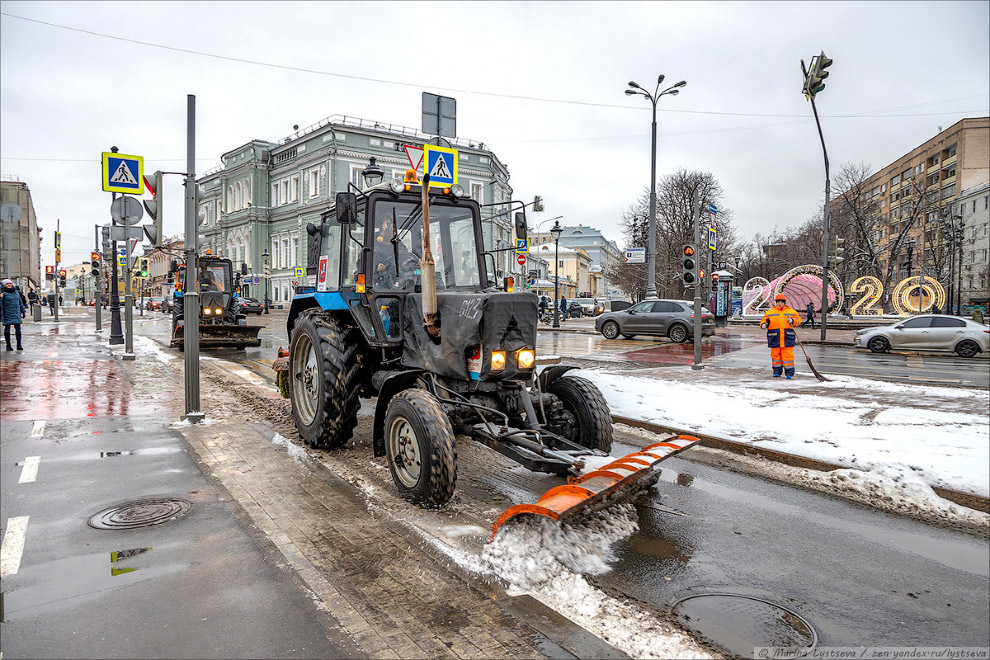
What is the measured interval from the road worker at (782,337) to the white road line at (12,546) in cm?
1216

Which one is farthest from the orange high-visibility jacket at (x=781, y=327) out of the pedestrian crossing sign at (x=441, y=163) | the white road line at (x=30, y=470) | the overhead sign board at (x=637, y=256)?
the overhead sign board at (x=637, y=256)

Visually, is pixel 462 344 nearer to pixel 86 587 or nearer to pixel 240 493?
pixel 240 493

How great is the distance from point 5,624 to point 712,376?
1141 cm

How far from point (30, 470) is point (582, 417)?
5.08m

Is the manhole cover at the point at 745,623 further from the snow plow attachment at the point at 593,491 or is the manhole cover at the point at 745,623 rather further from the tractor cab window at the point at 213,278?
the tractor cab window at the point at 213,278

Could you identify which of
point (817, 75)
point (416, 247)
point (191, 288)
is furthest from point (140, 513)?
point (817, 75)

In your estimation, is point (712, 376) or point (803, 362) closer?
point (712, 376)

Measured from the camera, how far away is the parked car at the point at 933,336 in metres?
17.8

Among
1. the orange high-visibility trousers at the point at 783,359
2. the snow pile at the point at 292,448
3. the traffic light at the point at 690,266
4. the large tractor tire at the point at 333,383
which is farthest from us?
the traffic light at the point at 690,266

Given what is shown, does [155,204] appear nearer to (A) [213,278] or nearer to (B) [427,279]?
(B) [427,279]

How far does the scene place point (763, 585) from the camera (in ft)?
11.6

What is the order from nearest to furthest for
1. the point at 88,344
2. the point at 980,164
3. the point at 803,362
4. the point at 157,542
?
the point at 157,542
the point at 803,362
the point at 88,344
the point at 980,164

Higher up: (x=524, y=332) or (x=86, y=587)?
(x=524, y=332)

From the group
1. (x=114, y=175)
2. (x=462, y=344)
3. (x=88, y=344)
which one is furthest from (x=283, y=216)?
(x=462, y=344)
